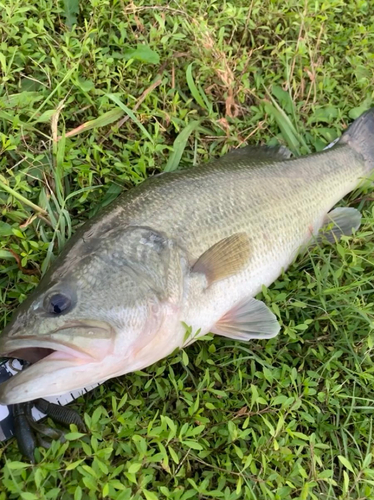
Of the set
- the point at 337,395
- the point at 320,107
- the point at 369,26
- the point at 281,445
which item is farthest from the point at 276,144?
the point at 281,445

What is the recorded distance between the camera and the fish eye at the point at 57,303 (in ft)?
6.00

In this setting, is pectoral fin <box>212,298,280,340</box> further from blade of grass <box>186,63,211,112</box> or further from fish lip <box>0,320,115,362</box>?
blade of grass <box>186,63,211,112</box>

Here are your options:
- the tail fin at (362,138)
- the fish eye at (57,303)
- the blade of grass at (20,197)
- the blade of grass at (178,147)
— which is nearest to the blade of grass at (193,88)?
the blade of grass at (178,147)

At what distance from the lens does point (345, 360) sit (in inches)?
Answer: 103

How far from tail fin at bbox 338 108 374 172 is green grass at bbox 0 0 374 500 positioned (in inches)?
6.6

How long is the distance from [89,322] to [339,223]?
1.90m

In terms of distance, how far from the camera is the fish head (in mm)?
1715

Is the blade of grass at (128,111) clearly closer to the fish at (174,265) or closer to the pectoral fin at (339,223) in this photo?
the fish at (174,265)

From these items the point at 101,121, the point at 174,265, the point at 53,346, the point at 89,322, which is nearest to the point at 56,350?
the point at 53,346

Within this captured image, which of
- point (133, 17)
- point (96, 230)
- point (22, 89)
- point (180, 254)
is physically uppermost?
point (133, 17)

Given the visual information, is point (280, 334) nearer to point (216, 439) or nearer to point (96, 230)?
point (216, 439)

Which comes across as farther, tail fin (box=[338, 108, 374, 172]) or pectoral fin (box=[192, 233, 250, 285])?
tail fin (box=[338, 108, 374, 172])

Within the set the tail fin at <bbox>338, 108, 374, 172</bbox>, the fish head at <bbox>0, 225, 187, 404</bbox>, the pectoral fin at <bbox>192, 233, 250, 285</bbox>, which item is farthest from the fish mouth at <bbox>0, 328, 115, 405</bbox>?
the tail fin at <bbox>338, 108, 374, 172</bbox>

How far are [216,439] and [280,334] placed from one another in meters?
0.73
